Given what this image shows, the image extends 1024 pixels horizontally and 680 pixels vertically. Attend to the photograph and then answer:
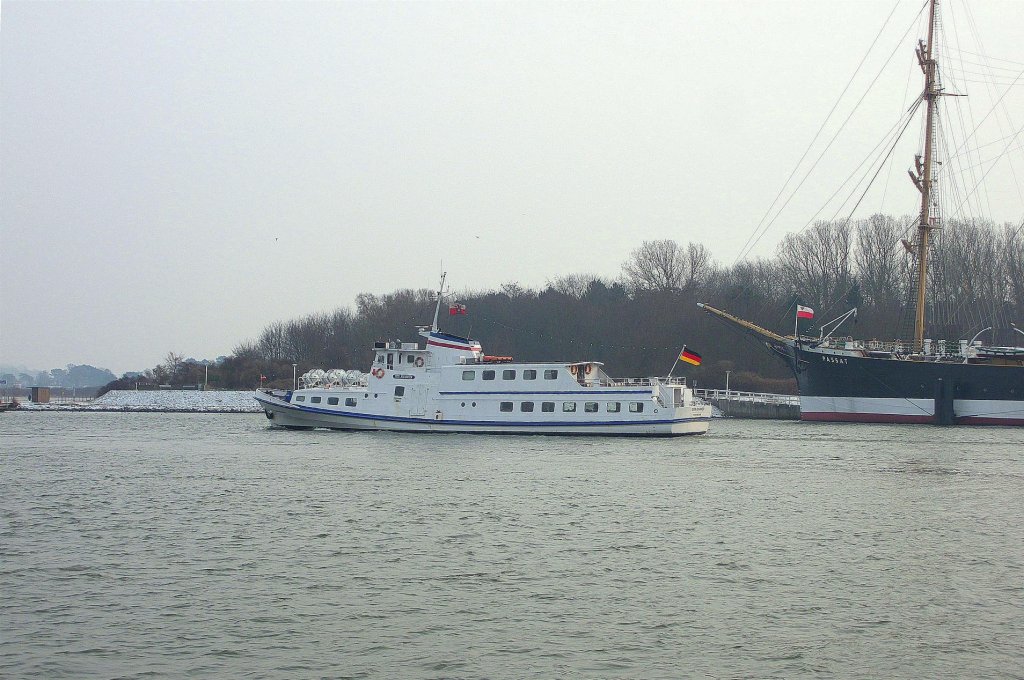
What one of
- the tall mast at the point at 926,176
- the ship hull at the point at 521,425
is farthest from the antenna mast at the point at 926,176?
the ship hull at the point at 521,425

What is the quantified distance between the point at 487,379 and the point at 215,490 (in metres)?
23.2

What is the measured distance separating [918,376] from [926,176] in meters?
16.4

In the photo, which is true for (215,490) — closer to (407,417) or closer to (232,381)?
(407,417)

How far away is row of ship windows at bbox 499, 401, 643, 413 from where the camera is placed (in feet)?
172

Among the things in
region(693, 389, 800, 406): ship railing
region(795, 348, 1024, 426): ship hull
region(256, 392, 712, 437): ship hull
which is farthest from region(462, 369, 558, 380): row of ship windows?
region(693, 389, 800, 406): ship railing

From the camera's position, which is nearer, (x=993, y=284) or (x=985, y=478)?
(x=985, y=478)

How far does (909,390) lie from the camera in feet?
227

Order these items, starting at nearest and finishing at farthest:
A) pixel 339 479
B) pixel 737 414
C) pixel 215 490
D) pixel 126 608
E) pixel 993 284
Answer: pixel 126 608, pixel 215 490, pixel 339 479, pixel 737 414, pixel 993 284

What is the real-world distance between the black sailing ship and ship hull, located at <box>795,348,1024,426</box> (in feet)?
0.21

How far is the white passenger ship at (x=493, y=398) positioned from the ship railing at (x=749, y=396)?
2939 cm

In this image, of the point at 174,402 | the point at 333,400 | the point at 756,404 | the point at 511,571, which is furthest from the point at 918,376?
the point at 174,402

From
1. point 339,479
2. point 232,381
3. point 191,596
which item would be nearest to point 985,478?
point 339,479

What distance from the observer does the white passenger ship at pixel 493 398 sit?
172 ft

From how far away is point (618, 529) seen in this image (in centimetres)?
2517
